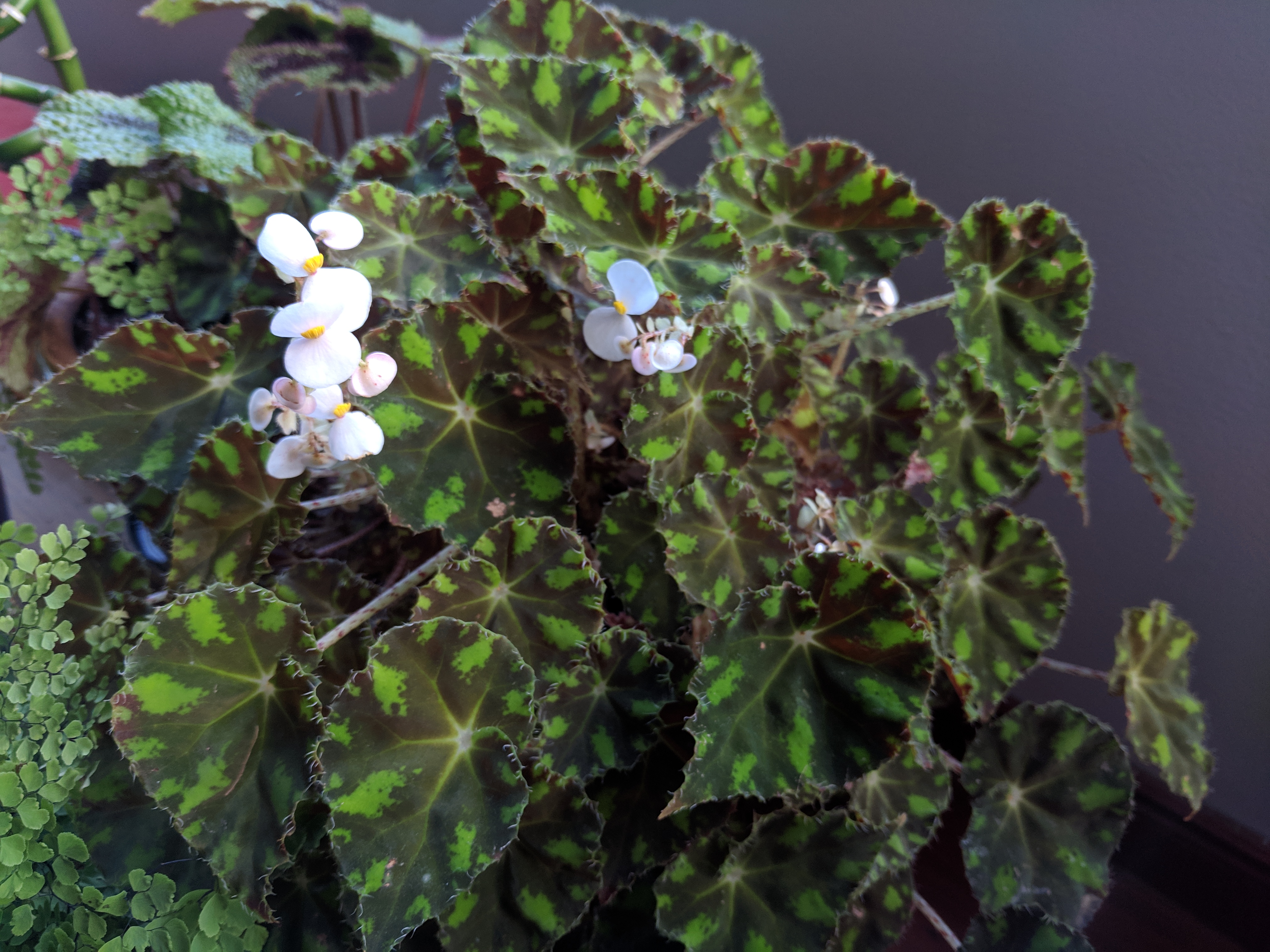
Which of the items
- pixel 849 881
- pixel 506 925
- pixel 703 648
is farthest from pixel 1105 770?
pixel 506 925

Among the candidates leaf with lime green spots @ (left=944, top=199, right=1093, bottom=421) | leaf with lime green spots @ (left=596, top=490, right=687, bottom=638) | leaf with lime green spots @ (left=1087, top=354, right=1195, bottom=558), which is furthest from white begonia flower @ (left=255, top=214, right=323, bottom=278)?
leaf with lime green spots @ (left=1087, top=354, right=1195, bottom=558)

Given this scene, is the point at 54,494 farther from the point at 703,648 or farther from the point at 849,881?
the point at 849,881

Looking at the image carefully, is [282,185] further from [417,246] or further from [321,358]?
[321,358]

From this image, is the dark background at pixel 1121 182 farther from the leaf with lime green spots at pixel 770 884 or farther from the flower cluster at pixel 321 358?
the flower cluster at pixel 321 358

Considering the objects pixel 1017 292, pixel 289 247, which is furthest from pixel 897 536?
pixel 289 247

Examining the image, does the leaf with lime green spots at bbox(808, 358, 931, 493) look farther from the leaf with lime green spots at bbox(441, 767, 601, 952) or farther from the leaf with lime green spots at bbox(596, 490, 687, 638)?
the leaf with lime green spots at bbox(441, 767, 601, 952)

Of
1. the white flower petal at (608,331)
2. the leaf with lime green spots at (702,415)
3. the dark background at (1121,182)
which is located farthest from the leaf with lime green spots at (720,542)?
the dark background at (1121,182)
